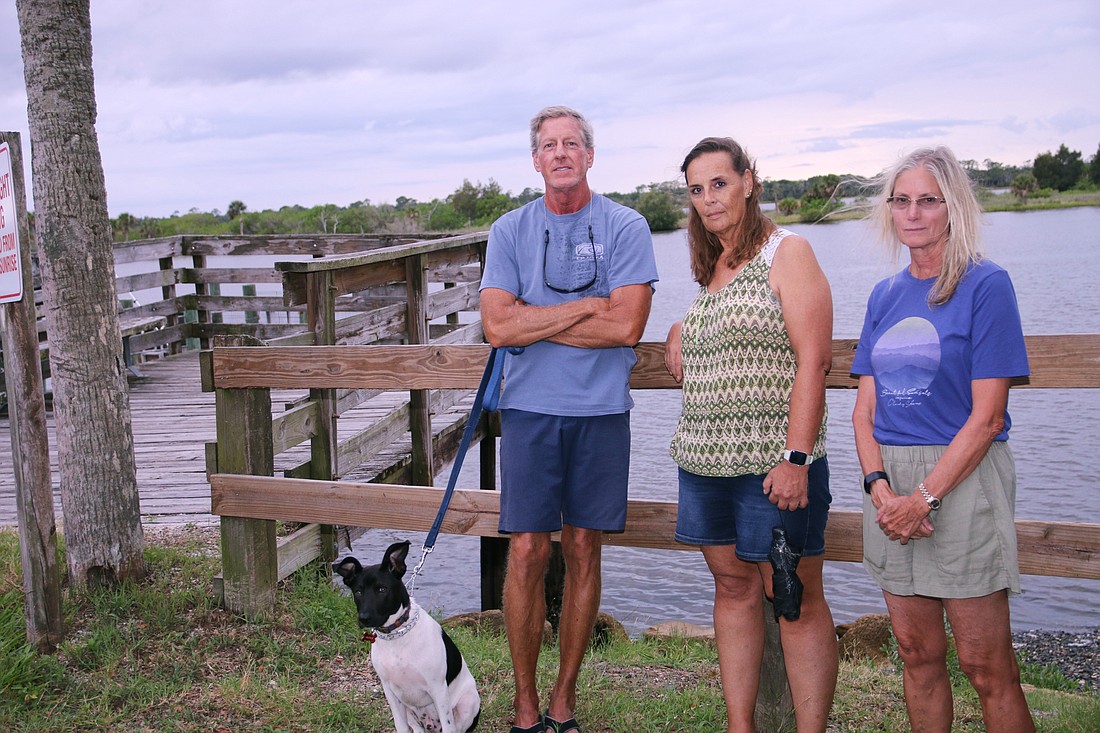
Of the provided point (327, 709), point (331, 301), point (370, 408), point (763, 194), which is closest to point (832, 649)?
point (763, 194)

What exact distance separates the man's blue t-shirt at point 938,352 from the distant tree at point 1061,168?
174 ft

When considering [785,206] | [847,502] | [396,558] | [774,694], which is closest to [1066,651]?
[847,502]

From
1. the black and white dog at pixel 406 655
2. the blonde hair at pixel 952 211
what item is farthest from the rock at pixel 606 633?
the blonde hair at pixel 952 211

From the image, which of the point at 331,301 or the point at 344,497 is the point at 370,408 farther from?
the point at 344,497

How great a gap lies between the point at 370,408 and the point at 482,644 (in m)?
5.01

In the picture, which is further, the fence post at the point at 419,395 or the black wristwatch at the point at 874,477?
the fence post at the point at 419,395

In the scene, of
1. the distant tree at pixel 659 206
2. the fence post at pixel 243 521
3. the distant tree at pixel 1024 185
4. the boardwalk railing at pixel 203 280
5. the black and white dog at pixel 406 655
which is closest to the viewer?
the black and white dog at pixel 406 655

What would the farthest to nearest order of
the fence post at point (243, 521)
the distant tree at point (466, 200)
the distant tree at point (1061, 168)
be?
1. the distant tree at point (1061, 168)
2. the distant tree at point (466, 200)
3. the fence post at point (243, 521)

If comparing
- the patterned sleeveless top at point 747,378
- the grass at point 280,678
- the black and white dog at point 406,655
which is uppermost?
the patterned sleeveless top at point 747,378

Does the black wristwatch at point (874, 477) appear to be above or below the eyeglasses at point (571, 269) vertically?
below

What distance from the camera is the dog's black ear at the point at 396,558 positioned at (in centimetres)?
324

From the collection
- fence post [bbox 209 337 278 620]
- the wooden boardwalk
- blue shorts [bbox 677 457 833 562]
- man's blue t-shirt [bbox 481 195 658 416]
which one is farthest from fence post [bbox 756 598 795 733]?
the wooden boardwalk

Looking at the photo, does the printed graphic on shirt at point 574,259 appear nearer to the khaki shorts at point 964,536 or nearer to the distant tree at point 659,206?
the distant tree at point 659,206

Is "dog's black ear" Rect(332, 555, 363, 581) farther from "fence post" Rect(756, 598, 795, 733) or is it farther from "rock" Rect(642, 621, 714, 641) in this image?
"rock" Rect(642, 621, 714, 641)
